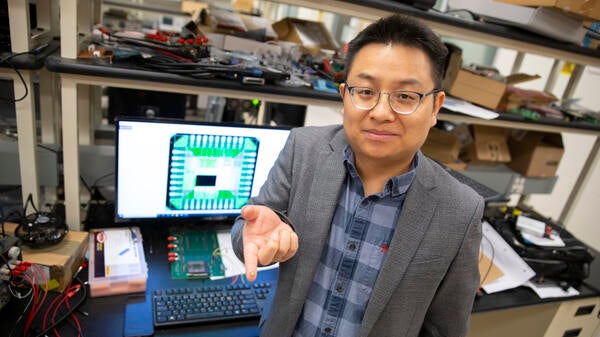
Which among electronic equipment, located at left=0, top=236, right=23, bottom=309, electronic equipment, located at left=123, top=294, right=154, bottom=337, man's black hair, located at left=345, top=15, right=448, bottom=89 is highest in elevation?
man's black hair, located at left=345, top=15, right=448, bottom=89

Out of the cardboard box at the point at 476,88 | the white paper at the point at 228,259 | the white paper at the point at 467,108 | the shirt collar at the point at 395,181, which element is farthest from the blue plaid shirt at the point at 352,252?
the cardboard box at the point at 476,88

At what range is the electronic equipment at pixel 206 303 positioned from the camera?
1.10 metres

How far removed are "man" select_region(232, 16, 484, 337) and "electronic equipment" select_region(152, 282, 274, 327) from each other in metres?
0.18

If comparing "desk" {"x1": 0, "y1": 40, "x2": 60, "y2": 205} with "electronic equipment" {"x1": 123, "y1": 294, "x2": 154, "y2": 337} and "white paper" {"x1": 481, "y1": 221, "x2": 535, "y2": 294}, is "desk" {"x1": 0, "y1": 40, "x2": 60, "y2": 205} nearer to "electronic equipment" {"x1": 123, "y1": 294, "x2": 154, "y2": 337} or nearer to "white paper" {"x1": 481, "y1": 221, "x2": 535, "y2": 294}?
"electronic equipment" {"x1": 123, "y1": 294, "x2": 154, "y2": 337}

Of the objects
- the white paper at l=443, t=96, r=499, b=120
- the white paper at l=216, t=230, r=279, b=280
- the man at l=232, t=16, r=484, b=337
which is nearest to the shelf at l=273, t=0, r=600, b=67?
the white paper at l=443, t=96, r=499, b=120

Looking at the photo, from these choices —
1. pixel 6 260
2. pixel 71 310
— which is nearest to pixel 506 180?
pixel 71 310

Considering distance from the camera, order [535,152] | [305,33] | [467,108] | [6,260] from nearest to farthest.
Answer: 1. [6,260]
2. [467,108]
3. [305,33]
4. [535,152]

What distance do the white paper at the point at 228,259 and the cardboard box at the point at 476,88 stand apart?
1009 millimetres

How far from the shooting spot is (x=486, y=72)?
5.66ft

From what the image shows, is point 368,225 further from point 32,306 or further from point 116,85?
point 32,306

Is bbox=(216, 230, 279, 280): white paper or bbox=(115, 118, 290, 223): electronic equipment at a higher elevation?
bbox=(115, 118, 290, 223): electronic equipment

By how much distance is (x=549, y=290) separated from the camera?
161cm

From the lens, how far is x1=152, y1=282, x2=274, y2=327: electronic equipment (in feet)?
3.60

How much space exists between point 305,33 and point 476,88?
0.79m
